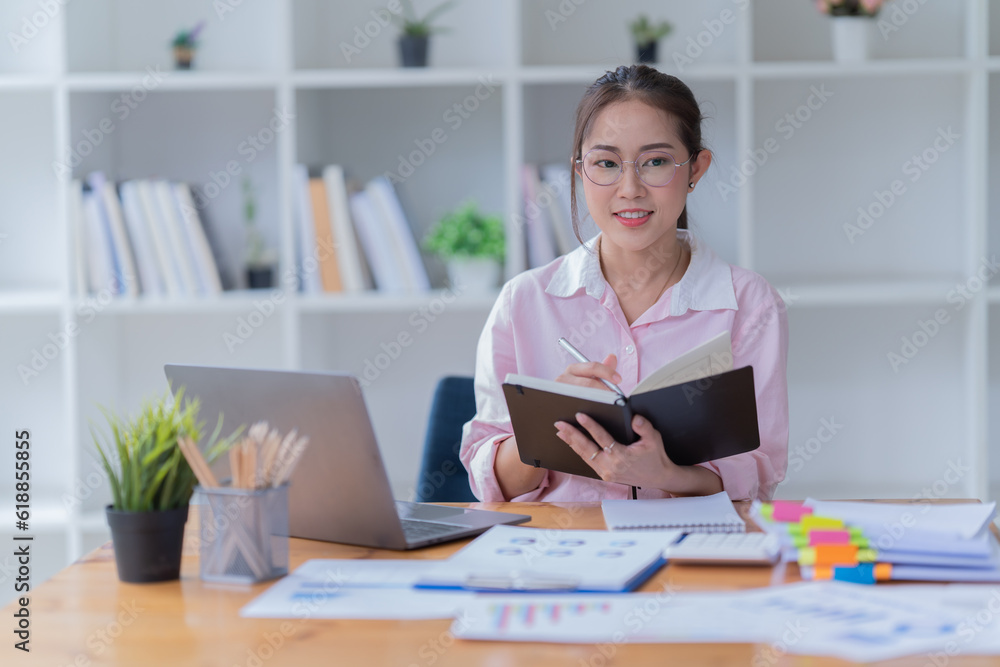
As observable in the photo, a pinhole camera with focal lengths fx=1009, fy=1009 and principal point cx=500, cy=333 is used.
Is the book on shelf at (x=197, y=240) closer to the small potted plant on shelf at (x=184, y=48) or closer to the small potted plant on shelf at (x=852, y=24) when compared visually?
the small potted plant on shelf at (x=184, y=48)

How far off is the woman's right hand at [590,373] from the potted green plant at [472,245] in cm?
103

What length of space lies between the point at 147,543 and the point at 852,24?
6.63 feet

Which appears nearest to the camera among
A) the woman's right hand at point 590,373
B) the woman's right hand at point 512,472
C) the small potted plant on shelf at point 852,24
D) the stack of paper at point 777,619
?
the stack of paper at point 777,619

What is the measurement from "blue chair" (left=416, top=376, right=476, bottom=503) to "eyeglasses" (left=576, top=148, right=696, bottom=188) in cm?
50

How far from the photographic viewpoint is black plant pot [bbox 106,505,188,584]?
109 cm

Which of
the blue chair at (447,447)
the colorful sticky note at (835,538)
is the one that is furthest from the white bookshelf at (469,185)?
the colorful sticky note at (835,538)

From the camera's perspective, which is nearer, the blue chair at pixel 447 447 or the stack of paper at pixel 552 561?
the stack of paper at pixel 552 561

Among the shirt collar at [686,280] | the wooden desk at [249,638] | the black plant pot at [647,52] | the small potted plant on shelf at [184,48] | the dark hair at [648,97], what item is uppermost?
the small potted plant on shelf at [184,48]

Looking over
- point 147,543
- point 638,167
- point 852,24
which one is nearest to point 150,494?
point 147,543

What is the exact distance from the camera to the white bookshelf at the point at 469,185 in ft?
8.57

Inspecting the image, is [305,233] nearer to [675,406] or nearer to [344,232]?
[344,232]

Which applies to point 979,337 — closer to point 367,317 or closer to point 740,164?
point 740,164

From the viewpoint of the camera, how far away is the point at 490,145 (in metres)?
2.75

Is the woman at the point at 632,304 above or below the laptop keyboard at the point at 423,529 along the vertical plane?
above
